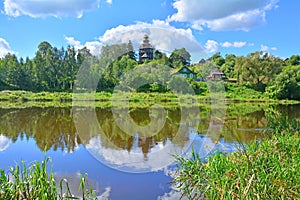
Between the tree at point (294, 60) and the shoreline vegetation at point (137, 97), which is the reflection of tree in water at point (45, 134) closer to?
the shoreline vegetation at point (137, 97)

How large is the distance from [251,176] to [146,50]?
6.19m

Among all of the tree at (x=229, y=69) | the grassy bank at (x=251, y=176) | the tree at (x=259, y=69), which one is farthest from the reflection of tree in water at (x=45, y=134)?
the tree at (x=229, y=69)

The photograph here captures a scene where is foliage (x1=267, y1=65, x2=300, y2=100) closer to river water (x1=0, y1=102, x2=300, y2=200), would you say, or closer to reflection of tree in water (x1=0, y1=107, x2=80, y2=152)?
river water (x1=0, y1=102, x2=300, y2=200)

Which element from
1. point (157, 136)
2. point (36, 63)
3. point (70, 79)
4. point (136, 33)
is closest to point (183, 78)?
point (157, 136)

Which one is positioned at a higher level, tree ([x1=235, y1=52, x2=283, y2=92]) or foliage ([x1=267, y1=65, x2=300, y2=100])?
tree ([x1=235, y1=52, x2=283, y2=92])

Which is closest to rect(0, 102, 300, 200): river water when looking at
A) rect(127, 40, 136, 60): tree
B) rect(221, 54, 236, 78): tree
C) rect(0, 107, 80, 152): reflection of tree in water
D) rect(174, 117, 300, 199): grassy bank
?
rect(0, 107, 80, 152): reflection of tree in water

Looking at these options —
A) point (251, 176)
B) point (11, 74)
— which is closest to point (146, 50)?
point (251, 176)

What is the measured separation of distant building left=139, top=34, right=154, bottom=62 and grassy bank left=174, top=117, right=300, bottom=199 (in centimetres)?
410

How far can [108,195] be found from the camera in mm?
4895

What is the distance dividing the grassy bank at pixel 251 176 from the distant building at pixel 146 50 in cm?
410

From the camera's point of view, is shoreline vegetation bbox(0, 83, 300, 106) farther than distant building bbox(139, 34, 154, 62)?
Yes

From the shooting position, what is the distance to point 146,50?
902 cm

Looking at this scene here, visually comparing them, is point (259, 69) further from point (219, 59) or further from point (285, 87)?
point (219, 59)

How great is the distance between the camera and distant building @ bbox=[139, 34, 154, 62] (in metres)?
8.31
